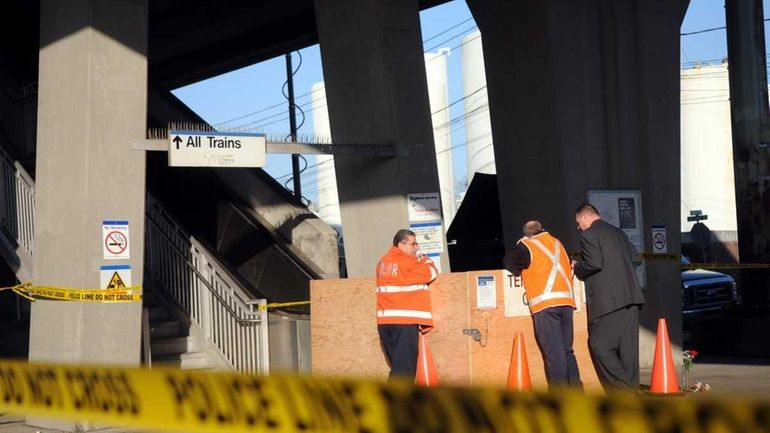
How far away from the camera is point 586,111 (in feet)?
52.9

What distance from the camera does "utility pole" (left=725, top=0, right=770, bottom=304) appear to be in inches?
715

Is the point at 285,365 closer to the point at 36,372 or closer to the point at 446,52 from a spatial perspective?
the point at 36,372

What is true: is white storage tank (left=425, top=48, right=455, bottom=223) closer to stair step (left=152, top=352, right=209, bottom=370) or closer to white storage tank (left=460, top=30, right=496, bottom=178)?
white storage tank (left=460, top=30, right=496, bottom=178)

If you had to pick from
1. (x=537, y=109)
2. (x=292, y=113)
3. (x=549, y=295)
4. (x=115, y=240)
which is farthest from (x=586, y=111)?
(x=292, y=113)

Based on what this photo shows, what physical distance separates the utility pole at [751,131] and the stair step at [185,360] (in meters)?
9.02

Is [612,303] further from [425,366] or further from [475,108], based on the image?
[475,108]

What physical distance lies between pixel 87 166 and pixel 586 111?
7.31 meters

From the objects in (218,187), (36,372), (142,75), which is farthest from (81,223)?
(218,187)

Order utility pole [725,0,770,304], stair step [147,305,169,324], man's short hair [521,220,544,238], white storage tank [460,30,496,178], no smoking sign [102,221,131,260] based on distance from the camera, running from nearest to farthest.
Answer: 1. man's short hair [521,220,544,238]
2. no smoking sign [102,221,131,260]
3. stair step [147,305,169,324]
4. utility pole [725,0,770,304]
5. white storage tank [460,30,496,178]

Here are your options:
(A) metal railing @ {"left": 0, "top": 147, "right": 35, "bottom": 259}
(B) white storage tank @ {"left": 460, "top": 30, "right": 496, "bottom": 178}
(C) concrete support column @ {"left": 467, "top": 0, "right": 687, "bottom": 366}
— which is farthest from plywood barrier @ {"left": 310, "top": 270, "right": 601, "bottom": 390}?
(B) white storage tank @ {"left": 460, "top": 30, "right": 496, "bottom": 178}

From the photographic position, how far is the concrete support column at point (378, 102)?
15000 mm

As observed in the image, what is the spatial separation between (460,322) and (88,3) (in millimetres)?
4986

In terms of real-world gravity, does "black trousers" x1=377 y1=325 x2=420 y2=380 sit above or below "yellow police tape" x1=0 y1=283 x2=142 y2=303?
below

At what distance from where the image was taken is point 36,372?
544 centimetres
